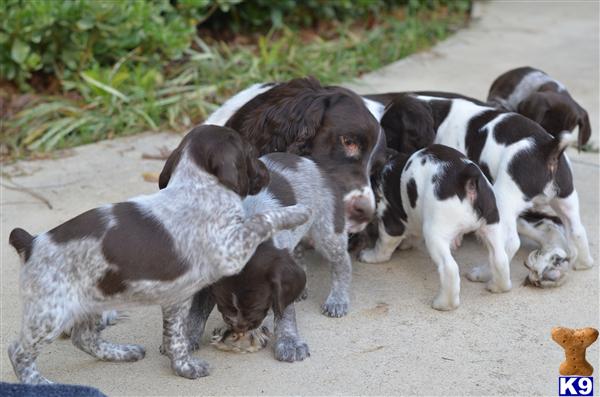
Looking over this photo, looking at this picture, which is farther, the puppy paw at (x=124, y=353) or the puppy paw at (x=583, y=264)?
the puppy paw at (x=583, y=264)

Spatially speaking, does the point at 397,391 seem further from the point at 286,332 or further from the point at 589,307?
the point at 589,307

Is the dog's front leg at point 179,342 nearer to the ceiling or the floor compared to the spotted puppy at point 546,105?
nearer to the floor

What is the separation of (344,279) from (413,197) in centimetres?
60

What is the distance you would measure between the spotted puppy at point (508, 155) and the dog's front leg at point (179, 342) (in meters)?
1.76

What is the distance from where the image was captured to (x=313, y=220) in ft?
16.1

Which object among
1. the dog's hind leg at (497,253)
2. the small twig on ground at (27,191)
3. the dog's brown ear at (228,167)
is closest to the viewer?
the dog's brown ear at (228,167)

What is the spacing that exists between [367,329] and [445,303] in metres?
0.47

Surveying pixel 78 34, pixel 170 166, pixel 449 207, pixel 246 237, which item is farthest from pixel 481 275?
pixel 78 34

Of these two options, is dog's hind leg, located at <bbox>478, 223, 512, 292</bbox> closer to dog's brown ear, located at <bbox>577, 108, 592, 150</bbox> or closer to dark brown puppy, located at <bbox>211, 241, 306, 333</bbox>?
dark brown puppy, located at <bbox>211, 241, 306, 333</bbox>

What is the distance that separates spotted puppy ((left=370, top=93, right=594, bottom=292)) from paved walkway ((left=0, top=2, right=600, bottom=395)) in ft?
0.83

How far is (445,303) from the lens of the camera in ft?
16.1

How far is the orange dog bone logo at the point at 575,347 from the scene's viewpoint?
4176 millimetres

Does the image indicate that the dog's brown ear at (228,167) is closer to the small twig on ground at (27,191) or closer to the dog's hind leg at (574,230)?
the dog's hind leg at (574,230)

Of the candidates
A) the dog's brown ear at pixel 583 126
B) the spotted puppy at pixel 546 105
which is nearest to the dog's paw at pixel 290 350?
the spotted puppy at pixel 546 105
